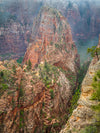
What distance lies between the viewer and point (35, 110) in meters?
27.0

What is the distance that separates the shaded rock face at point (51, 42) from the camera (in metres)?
60.8

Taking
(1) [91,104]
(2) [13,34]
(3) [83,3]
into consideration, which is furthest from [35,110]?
(3) [83,3]

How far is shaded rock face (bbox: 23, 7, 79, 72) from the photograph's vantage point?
6078 cm

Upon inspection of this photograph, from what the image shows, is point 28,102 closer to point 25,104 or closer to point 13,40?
point 25,104

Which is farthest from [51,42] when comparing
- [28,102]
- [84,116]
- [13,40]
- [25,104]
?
[84,116]

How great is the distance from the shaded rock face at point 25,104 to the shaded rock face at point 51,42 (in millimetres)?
27869

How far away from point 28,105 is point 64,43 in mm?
49307

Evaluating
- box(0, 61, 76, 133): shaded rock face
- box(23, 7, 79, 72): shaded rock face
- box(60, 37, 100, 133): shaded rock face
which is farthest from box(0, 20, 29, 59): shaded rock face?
box(60, 37, 100, 133): shaded rock face

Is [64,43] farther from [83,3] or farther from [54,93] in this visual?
[83,3]

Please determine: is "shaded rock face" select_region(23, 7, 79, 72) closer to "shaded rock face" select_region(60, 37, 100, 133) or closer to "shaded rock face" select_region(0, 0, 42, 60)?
"shaded rock face" select_region(0, 0, 42, 60)

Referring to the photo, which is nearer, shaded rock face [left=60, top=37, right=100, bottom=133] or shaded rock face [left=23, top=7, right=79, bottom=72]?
shaded rock face [left=60, top=37, right=100, bottom=133]

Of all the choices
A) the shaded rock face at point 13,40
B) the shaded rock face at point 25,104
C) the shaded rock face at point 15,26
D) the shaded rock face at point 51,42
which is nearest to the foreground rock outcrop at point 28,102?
the shaded rock face at point 25,104

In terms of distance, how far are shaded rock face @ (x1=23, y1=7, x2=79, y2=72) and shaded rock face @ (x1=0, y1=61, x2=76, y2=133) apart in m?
27.9

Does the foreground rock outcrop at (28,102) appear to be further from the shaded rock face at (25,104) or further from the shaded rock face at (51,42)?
the shaded rock face at (51,42)
